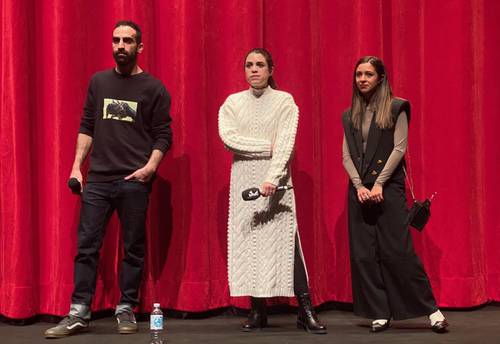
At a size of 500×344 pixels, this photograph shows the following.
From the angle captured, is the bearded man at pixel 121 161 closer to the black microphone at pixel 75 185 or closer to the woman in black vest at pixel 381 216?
the black microphone at pixel 75 185

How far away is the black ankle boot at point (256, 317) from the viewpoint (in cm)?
376

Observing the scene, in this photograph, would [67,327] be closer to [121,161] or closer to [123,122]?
[121,161]

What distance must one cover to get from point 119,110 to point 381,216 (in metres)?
1.47

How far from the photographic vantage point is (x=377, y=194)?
11.9ft

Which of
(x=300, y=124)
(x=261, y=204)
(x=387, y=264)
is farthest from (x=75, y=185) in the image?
(x=387, y=264)

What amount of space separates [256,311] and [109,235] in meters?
1.03

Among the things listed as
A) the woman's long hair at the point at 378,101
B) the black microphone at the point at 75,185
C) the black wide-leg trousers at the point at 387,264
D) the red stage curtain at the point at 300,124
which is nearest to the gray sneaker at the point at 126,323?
the red stage curtain at the point at 300,124

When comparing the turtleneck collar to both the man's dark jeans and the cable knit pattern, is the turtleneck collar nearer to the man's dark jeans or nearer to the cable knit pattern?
the cable knit pattern

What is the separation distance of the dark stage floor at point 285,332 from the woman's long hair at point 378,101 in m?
1.06

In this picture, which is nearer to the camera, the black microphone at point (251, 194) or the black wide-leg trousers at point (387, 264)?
the black microphone at point (251, 194)

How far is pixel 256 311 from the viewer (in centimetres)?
378

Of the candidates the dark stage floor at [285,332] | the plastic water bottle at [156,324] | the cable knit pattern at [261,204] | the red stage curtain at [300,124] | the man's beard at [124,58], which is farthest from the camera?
the red stage curtain at [300,124]

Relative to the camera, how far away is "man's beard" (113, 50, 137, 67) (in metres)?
3.72

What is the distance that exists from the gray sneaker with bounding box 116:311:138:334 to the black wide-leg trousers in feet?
3.81
